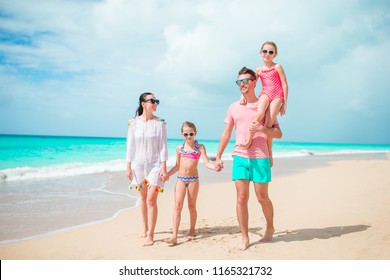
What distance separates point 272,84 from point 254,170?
129 cm

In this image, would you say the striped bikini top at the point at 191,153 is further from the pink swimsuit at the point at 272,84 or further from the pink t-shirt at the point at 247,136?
the pink swimsuit at the point at 272,84

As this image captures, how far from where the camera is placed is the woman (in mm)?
5105

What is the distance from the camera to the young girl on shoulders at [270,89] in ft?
15.2

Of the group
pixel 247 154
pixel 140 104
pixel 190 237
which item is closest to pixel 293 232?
pixel 190 237

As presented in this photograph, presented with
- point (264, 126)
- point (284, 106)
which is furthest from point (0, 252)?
point (284, 106)

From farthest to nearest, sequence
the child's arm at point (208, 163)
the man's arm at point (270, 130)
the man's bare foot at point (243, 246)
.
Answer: the child's arm at point (208, 163) < the man's bare foot at point (243, 246) < the man's arm at point (270, 130)

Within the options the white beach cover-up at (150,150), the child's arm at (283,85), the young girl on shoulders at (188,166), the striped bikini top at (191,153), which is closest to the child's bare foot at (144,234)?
the young girl on shoulders at (188,166)

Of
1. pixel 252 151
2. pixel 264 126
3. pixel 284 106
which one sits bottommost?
pixel 252 151

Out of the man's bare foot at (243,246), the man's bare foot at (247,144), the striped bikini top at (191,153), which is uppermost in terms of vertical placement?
the man's bare foot at (247,144)

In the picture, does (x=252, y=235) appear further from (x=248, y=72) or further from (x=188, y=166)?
(x=248, y=72)

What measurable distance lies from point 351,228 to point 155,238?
3226mm

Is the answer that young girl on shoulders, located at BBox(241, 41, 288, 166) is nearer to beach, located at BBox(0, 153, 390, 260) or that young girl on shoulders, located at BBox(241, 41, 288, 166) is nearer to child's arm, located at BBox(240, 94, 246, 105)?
child's arm, located at BBox(240, 94, 246, 105)

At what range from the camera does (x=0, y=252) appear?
493 centimetres
